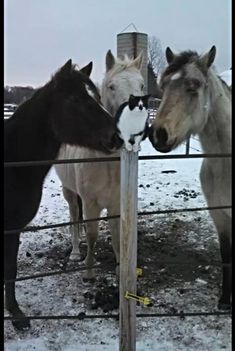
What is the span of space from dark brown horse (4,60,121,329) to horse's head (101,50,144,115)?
47 cm

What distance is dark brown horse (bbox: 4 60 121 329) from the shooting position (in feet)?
9.09

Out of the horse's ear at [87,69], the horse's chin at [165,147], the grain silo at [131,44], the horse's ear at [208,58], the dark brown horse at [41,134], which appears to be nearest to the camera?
the horse's chin at [165,147]

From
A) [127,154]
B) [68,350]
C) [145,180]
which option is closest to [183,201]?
[145,180]

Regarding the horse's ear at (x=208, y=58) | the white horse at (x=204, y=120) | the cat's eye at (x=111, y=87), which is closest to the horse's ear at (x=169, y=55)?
the white horse at (x=204, y=120)

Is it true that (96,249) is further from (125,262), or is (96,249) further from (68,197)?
(125,262)

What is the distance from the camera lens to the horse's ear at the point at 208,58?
2.89 m

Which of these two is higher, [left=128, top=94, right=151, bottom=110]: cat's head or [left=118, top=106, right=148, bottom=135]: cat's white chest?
[left=128, top=94, right=151, bottom=110]: cat's head

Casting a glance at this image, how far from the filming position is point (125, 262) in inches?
82.6

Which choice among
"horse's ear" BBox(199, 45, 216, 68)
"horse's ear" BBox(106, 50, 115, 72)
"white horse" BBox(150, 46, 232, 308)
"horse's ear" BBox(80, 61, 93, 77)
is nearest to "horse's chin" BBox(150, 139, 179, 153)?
"white horse" BBox(150, 46, 232, 308)

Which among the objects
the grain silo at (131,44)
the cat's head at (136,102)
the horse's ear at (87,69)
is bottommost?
the cat's head at (136,102)

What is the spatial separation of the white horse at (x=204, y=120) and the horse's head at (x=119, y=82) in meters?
0.41

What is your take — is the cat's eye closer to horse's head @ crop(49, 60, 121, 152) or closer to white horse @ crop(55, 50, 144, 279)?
white horse @ crop(55, 50, 144, 279)

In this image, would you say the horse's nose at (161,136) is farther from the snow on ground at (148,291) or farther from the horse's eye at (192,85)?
the snow on ground at (148,291)

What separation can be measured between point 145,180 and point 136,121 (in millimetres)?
5829
